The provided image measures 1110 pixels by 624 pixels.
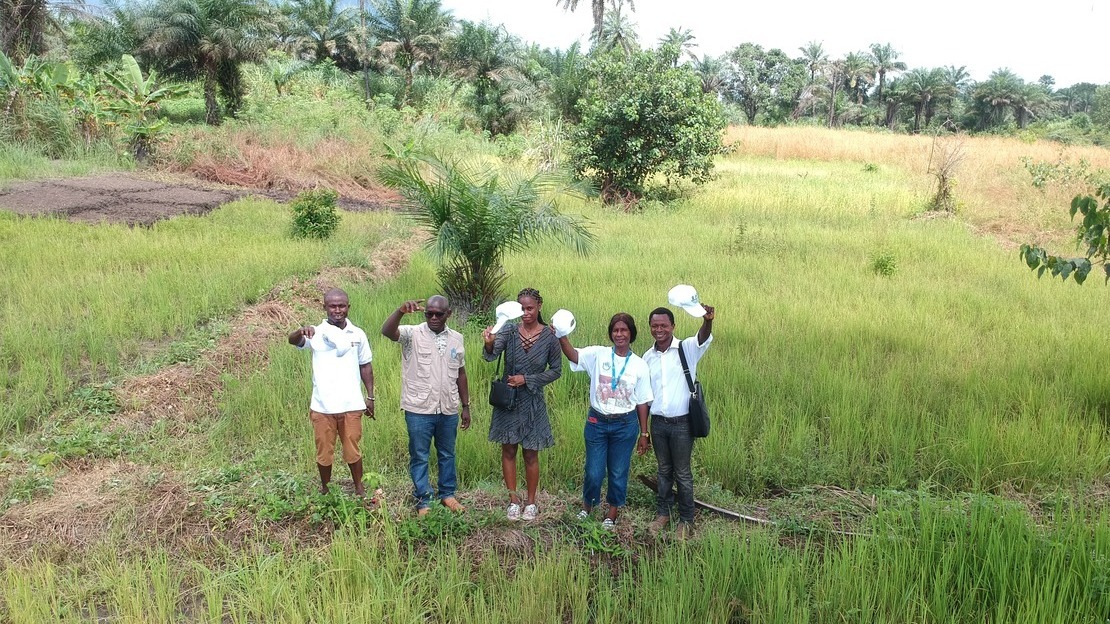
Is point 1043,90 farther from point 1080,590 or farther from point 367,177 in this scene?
point 1080,590

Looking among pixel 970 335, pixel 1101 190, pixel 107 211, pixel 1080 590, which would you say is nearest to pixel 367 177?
pixel 107 211

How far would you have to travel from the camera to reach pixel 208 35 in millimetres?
27969

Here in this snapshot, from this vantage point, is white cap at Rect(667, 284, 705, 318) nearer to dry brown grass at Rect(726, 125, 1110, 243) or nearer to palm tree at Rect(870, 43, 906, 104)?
dry brown grass at Rect(726, 125, 1110, 243)

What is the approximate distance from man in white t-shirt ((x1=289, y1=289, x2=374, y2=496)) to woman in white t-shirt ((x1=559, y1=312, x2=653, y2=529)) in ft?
4.19

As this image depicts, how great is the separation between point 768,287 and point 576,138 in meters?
10.3

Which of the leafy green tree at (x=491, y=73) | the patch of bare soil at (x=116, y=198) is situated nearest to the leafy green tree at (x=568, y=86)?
the leafy green tree at (x=491, y=73)

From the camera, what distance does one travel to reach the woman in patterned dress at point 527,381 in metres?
4.61

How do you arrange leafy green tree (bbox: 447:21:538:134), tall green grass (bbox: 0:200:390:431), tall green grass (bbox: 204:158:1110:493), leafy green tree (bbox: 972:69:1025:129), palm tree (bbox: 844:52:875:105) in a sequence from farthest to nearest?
palm tree (bbox: 844:52:875:105)
leafy green tree (bbox: 972:69:1025:129)
leafy green tree (bbox: 447:21:538:134)
tall green grass (bbox: 0:200:390:431)
tall green grass (bbox: 204:158:1110:493)

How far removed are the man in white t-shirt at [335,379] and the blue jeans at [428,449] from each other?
352mm

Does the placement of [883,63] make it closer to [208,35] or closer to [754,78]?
[754,78]

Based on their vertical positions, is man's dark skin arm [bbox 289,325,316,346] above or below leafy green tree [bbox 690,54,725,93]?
below

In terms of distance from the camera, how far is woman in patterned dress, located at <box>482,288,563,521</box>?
182 inches

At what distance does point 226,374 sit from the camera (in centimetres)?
689

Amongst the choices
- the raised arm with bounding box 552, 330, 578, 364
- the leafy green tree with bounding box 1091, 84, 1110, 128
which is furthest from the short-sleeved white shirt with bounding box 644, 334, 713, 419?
the leafy green tree with bounding box 1091, 84, 1110, 128
